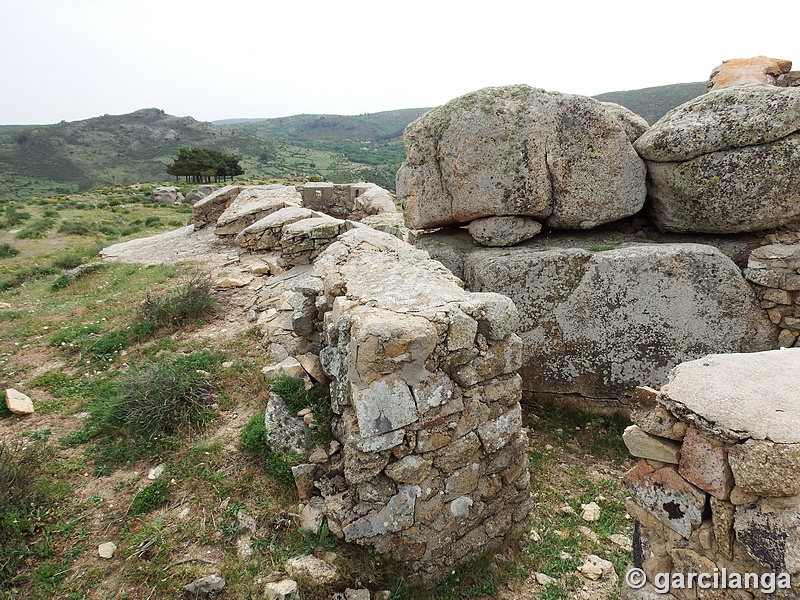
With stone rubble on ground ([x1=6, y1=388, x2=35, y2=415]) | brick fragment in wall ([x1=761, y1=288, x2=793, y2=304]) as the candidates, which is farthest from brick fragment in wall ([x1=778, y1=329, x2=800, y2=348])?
stone rubble on ground ([x1=6, y1=388, x2=35, y2=415])

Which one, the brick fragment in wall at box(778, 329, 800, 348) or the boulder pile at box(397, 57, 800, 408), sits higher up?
the boulder pile at box(397, 57, 800, 408)

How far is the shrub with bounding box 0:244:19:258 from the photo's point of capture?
1207cm

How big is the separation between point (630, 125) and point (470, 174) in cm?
210

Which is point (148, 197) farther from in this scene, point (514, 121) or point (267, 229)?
point (514, 121)

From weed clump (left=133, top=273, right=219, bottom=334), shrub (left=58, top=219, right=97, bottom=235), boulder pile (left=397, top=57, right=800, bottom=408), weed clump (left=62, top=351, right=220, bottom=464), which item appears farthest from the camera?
shrub (left=58, top=219, right=97, bottom=235)

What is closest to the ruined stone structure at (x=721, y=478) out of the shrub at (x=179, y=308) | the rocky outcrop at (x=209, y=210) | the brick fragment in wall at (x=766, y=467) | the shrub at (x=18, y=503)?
the brick fragment in wall at (x=766, y=467)

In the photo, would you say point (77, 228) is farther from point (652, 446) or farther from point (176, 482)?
point (652, 446)

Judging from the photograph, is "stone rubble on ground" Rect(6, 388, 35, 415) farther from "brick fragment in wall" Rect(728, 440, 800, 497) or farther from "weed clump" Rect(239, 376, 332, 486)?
"brick fragment in wall" Rect(728, 440, 800, 497)

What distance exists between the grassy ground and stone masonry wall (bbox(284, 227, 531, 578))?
0.80 feet

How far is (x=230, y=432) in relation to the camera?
4.25 m

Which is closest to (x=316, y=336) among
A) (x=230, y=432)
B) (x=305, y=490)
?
(x=230, y=432)

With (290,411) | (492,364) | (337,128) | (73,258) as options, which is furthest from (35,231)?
(337,128)

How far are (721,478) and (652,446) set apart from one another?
0.30 meters

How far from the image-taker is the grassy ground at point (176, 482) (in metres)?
3.11
